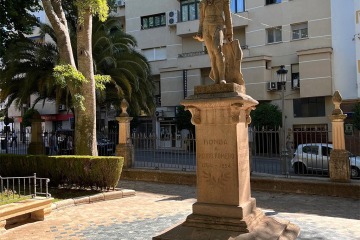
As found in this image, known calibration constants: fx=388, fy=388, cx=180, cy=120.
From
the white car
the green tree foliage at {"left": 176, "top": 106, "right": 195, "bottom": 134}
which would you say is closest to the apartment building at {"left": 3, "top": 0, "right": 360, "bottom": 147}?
the green tree foliage at {"left": 176, "top": 106, "right": 195, "bottom": 134}

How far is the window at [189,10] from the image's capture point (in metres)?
33.1

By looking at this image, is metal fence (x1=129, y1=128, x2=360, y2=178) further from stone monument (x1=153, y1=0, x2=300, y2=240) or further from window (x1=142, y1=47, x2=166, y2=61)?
window (x1=142, y1=47, x2=166, y2=61)

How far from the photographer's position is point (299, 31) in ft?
94.2

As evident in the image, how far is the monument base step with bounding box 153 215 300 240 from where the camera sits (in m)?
5.86

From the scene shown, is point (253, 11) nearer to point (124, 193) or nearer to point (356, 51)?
point (356, 51)

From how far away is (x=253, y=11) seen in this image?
3044cm

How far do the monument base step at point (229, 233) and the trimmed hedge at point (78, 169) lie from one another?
543 cm

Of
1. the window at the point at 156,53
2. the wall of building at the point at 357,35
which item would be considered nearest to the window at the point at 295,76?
the wall of building at the point at 357,35

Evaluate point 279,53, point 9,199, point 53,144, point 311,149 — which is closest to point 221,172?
point 9,199

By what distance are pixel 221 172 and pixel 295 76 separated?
2434 cm

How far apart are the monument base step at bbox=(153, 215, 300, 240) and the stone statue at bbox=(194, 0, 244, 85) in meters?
2.43

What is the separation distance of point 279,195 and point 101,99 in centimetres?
1168

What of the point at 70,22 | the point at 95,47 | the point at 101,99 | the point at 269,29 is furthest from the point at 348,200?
the point at 269,29

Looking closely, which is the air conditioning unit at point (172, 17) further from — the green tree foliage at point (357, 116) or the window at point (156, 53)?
the green tree foliage at point (357, 116)
